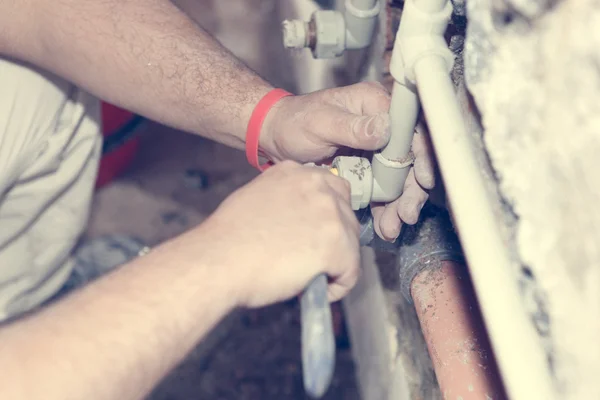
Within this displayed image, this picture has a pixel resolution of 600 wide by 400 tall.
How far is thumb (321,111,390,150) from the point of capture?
61 cm

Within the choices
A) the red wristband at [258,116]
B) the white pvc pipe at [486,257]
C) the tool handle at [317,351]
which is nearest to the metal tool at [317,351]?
the tool handle at [317,351]

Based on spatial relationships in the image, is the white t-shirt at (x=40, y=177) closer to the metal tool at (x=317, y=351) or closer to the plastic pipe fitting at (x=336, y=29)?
the plastic pipe fitting at (x=336, y=29)

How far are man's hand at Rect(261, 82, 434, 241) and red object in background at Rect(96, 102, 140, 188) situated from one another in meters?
0.96

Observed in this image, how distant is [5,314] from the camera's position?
1.04 metres

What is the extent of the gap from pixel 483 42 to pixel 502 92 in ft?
0.16

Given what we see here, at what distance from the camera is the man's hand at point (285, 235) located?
550 millimetres

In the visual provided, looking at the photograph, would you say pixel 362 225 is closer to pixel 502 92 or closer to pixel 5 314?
pixel 502 92

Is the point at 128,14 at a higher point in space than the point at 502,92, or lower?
lower

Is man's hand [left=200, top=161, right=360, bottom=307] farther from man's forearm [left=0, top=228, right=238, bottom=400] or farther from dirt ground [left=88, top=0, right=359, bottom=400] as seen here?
dirt ground [left=88, top=0, right=359, bottom=400]

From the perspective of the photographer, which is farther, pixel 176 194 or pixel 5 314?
pixel 176 194

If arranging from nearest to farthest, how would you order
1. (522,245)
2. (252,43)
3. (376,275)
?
(522,245) < (376,275) < (252,43)

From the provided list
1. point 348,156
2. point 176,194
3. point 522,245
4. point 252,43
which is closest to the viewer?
point 522,245

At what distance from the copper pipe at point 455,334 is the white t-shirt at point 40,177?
0.64 m

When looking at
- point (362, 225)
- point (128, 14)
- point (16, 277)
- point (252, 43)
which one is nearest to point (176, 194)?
point (252, 43)
